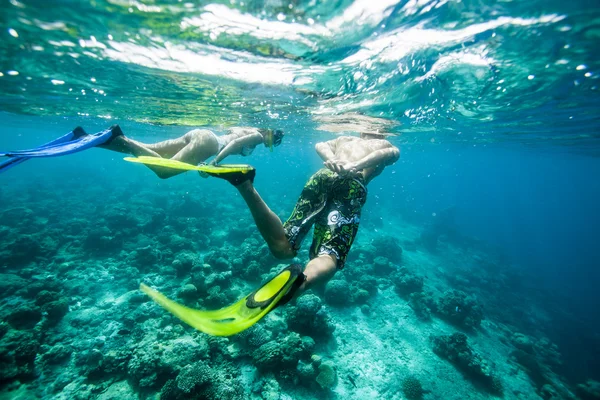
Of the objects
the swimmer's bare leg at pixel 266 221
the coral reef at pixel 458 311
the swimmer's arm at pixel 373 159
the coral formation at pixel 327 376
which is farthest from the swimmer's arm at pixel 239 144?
the coral reef at pixel 458 311

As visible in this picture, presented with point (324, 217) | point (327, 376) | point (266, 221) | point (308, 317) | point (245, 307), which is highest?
point (266, 221)

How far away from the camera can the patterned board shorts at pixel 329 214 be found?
3.88 meters

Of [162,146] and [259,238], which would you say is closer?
[162,146]

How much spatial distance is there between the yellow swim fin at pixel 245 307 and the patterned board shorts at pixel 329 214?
40.5 inches

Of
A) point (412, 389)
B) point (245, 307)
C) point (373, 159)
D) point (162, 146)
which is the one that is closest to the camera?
point (245, 307)

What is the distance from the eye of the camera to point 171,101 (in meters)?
14.0

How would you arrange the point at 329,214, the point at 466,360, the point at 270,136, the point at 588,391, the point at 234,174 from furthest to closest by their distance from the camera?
the point at 588,391 < the point at 466,360 < the point at 270,136 < the point at 329,214 < the point at 234,174

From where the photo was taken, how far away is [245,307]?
9.12 ft

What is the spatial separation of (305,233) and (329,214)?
530 millimetres

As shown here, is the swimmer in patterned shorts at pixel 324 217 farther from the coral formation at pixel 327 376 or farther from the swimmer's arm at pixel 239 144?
the coral formation at pixel 327 376

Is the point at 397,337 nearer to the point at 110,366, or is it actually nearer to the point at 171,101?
the point at 110,366

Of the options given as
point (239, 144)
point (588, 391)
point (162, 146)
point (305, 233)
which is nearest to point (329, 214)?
point (305, 233)

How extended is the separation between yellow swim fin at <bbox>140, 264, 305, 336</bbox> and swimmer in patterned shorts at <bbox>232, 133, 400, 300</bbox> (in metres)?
0.36

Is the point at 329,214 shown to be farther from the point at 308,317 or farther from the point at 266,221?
the point at 308,317
